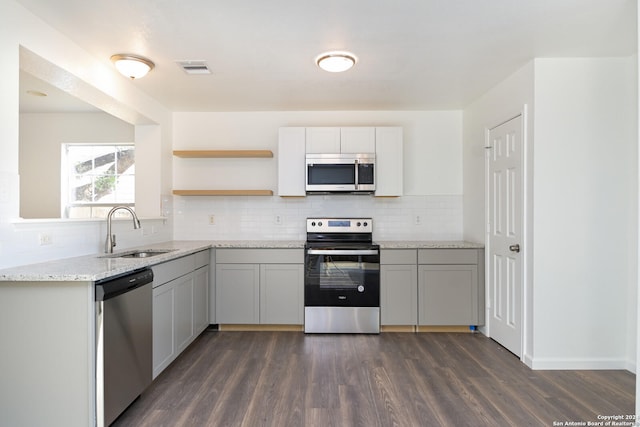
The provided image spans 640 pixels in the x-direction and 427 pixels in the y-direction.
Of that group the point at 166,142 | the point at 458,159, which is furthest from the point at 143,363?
the point at 458,159

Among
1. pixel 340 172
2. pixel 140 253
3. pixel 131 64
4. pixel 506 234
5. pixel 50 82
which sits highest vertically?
pixel 131 64

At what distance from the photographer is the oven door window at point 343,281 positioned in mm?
3443

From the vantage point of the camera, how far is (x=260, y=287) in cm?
350

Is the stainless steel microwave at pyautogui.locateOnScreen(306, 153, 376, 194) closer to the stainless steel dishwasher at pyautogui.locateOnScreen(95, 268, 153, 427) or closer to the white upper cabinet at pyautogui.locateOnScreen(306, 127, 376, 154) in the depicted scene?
the white upper cabinet at pyautogui.locateOnScreen(306, 127, 376, 154)

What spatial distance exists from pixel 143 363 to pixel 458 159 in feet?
12.0

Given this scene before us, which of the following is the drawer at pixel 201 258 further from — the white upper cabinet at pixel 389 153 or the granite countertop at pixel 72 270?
the white upper cabinet at pixel 389 153

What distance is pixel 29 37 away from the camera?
6.73 ft

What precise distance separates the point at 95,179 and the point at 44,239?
258 cm

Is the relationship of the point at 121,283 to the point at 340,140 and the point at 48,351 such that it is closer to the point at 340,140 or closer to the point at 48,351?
the point at 48,351

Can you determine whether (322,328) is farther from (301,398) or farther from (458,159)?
(458,159)

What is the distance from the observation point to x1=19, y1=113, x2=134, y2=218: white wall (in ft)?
14.0

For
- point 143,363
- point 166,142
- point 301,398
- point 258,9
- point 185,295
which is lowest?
point 301,398

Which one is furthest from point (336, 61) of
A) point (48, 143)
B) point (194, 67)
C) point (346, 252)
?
point (48, 143)

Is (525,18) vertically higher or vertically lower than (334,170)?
higher
